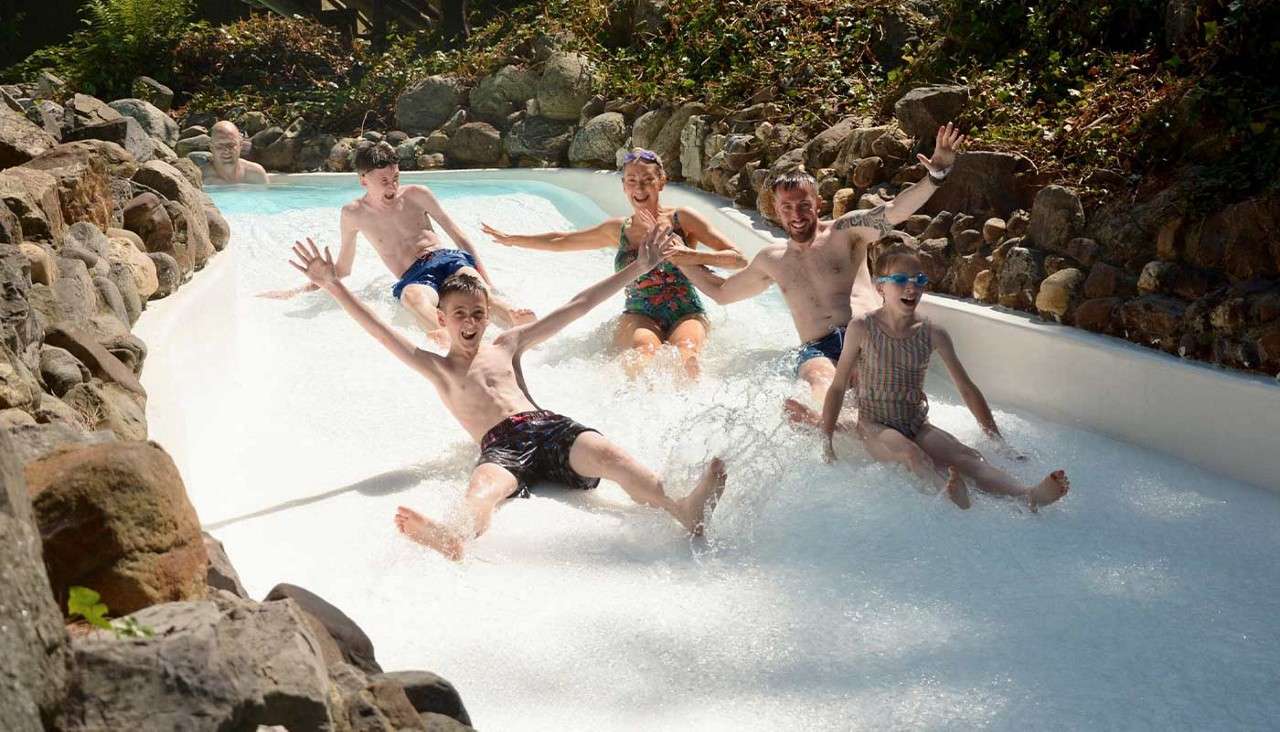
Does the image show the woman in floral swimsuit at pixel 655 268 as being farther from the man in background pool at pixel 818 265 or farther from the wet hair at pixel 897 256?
the wet hair at pixel 897 256

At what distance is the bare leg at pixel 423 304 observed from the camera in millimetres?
6332

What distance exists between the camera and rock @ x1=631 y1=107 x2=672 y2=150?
34.5 ft

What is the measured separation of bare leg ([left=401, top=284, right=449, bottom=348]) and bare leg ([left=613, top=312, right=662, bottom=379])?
3.19 ft

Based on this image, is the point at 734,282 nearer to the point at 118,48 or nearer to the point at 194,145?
the point at 194,145

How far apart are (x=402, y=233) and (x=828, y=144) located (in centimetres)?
280

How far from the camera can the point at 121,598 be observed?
7.02ft

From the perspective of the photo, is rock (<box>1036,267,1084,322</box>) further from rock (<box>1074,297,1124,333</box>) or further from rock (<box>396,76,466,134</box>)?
rock (<box>396,76,466,134</box>)

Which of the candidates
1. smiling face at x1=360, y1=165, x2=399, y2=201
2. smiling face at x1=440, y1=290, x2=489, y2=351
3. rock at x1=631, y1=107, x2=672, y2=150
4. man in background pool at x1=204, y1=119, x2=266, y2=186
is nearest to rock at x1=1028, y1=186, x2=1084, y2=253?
smiling face at x1=440, y1=290, x2=489, y2=351

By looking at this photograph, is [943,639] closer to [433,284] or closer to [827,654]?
[827,654]

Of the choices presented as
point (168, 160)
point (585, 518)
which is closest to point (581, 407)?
point (585, 518)

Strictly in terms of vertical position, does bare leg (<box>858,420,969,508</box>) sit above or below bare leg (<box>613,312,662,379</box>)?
above

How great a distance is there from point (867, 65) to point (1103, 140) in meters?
3.48

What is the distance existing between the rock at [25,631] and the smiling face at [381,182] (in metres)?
5.19

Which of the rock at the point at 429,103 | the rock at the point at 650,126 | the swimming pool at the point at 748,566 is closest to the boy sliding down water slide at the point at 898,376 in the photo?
the swimming pool at the point at 748,566
